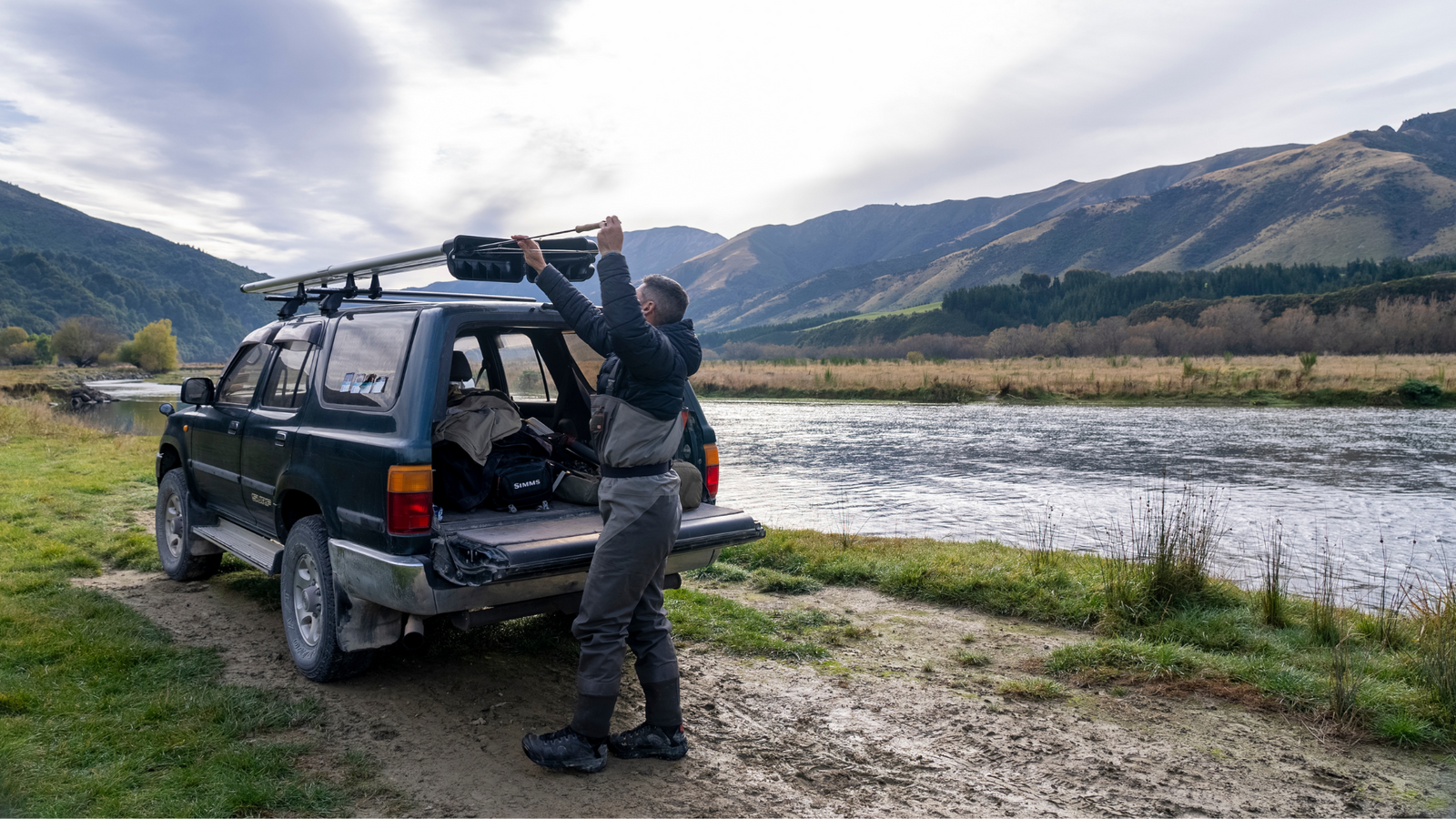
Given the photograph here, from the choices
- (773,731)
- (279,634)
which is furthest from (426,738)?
(279,634)

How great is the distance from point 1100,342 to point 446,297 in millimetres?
118076

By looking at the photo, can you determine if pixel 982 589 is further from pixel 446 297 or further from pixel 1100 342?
pixel 1100 342

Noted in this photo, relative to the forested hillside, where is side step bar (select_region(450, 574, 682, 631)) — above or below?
below

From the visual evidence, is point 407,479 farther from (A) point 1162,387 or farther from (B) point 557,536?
A: (A) point 1162,387

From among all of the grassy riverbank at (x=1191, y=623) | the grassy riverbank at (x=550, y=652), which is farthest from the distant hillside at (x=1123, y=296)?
the grassy riverbank at (x=550, y=652)

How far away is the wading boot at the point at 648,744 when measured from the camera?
3.90 meters

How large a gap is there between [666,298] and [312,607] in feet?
9.53

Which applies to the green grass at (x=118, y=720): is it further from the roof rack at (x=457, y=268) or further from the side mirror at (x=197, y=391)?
the roof rack at (x=457, y=268)

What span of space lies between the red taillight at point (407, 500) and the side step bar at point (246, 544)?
1498mm

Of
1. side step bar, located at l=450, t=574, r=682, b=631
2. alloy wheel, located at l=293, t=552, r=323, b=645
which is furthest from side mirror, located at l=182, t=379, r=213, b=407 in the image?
side step bar, located at l=450, t=574, r=682, b=631

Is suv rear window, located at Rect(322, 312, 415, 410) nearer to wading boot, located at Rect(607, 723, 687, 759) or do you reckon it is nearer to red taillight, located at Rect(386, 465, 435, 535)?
red taillight, located at Rect(386, 465, 435, 535)

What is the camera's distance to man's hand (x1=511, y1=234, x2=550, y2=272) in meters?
3.84

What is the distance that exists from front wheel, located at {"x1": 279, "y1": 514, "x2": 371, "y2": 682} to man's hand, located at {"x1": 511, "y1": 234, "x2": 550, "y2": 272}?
2076 millimetres

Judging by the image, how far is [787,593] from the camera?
24.1ft
